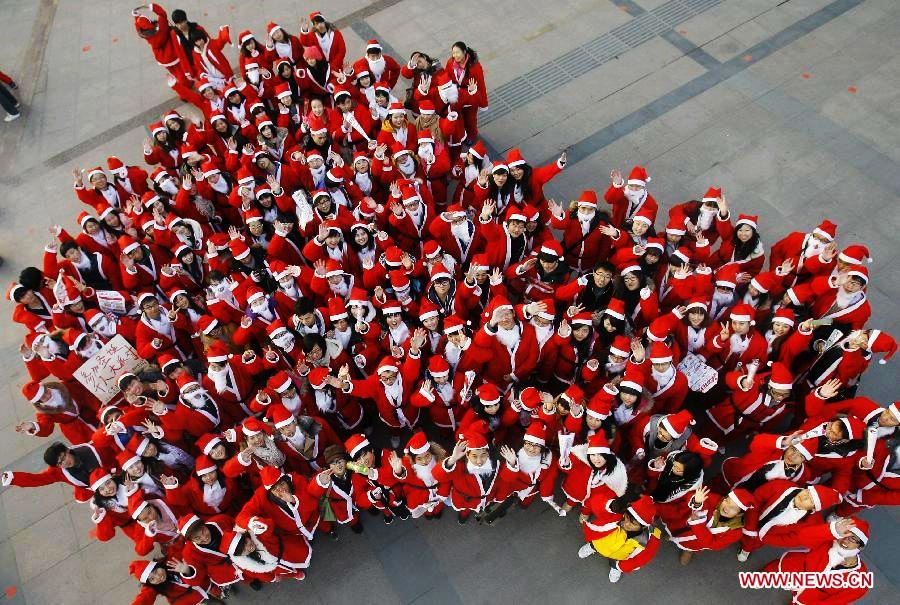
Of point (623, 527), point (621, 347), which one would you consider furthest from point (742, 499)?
point (621, 347)

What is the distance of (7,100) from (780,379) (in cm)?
1377

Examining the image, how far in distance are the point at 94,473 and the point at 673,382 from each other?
5.32 meters

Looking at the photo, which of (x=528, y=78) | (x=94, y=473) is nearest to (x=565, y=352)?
(x=94, y=473)

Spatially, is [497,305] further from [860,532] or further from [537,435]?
[860,532]

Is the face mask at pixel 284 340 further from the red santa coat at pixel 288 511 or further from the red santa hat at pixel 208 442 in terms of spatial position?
the red santa coat at pixel 288 511

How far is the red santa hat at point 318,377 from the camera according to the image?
18.0ft

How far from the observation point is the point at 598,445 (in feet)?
15.8

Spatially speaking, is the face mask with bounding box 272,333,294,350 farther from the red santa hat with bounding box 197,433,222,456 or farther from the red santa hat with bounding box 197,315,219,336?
the red santa hat with bounding box 197,433,222,456

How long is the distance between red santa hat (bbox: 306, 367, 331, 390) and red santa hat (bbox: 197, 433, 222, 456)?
3.19 feet

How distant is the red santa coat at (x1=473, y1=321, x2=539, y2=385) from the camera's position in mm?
5586

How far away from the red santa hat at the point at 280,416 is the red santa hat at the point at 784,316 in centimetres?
456

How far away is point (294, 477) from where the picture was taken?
5176 millimetres

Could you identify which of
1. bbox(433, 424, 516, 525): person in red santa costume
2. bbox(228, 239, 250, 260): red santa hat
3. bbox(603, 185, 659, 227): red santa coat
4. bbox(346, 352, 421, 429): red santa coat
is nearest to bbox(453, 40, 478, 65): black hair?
bbox(603, 185, 659, 227): red santa coat

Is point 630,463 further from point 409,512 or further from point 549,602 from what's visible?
point 409,512
